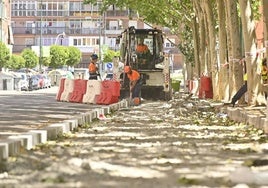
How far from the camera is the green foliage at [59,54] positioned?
98438mm

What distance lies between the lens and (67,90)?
32188 mm

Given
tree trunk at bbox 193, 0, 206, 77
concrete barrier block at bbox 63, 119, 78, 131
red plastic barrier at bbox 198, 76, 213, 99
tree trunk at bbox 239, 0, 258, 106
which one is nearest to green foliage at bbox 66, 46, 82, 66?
tree trunk at bbox 193, 0, 206, 77

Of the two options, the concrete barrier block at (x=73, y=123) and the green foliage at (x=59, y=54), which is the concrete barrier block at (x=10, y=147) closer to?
the concrete barrier block at (x=73, y=123)

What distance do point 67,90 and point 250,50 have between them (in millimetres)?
13749

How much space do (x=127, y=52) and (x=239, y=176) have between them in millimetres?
24629

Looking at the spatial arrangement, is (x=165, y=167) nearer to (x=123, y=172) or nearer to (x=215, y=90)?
(x=123, y=172)

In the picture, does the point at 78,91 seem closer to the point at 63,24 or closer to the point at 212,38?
the point at 212,38

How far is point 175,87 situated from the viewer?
54.5 m

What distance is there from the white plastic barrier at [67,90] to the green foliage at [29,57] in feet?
209

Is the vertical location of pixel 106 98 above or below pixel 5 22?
below

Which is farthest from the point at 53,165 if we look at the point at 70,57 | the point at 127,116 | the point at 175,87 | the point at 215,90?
the point at 70,57

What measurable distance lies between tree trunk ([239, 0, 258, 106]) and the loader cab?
11988 mm

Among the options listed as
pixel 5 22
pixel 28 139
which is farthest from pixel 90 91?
pixel 5 22

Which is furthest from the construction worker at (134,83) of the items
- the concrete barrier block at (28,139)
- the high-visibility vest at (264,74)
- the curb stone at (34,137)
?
the concrete barrier block at (28,139)
